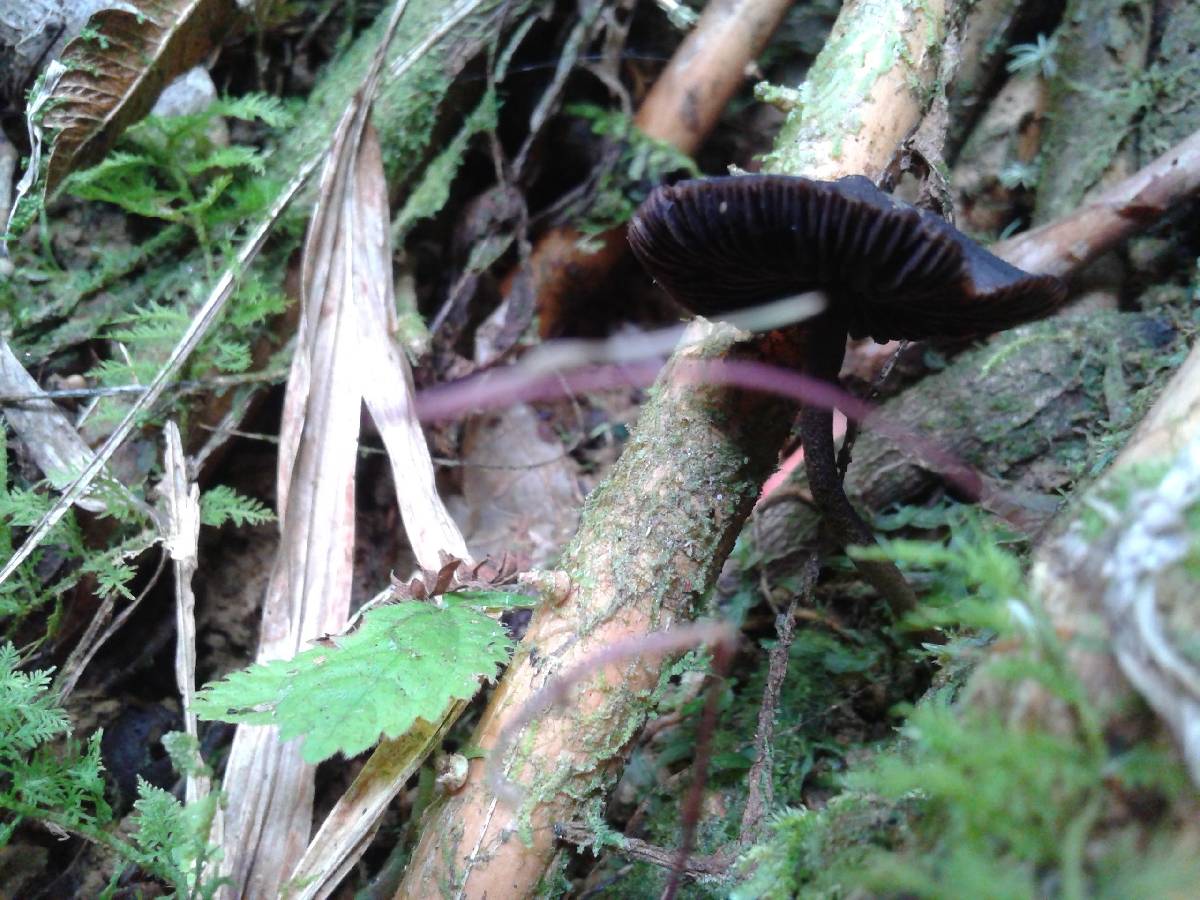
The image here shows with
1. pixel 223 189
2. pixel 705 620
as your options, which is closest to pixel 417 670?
pixel 705 620

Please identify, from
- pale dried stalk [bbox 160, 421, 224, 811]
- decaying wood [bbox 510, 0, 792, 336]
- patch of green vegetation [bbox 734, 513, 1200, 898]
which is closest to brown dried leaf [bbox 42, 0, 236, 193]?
pale dried stalk [bbox 160, 421, 224, 811]

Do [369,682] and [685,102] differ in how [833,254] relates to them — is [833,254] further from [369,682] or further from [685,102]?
[685,102]

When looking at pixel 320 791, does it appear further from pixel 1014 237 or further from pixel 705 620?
pixel 1014 237

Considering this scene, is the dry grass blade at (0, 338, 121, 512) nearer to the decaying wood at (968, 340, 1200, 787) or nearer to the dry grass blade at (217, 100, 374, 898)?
the dry grass blade at (217, 100, 374, 898)

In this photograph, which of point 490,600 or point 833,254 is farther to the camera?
point 490,600

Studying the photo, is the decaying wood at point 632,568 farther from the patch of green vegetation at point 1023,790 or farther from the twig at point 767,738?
the patch of green vegetation at point 1023,790

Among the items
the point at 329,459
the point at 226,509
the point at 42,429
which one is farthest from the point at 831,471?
the point at 42,429
